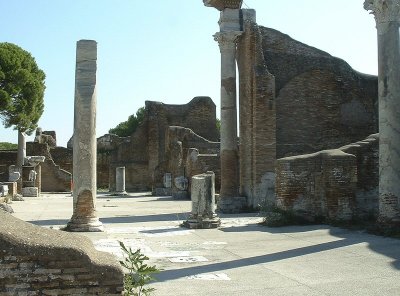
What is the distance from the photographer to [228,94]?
15766mm

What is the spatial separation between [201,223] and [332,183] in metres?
3.02

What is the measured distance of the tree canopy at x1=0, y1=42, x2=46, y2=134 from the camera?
3328 centimetres

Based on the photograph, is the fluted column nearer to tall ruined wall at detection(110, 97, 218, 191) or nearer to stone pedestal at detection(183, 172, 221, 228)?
stone pedestal at detection(183, 172, 221, 228)

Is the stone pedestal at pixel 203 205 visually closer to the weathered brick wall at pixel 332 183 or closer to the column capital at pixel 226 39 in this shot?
the weathered brick wall at pixel 332 183

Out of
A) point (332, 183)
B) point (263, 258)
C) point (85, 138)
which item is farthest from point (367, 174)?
point (85, 138)

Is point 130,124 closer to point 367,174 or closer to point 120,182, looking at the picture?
point 120,182

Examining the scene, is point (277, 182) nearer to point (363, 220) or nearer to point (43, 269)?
point (363, 220)

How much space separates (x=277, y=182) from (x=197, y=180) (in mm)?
2118

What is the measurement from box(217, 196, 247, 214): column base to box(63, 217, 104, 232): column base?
17.9 feet

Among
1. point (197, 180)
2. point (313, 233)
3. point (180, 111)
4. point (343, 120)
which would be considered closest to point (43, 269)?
point (313, 233)

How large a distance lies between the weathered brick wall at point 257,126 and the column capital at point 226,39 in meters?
0.46

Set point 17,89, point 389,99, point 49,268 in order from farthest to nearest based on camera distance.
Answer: point 17,89
point 389,99
point 49,268

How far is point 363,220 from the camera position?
1130 cm

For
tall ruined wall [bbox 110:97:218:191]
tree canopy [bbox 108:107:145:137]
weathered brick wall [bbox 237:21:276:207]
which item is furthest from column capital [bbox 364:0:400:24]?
tree canopy [bbox 108:107:145:137]
